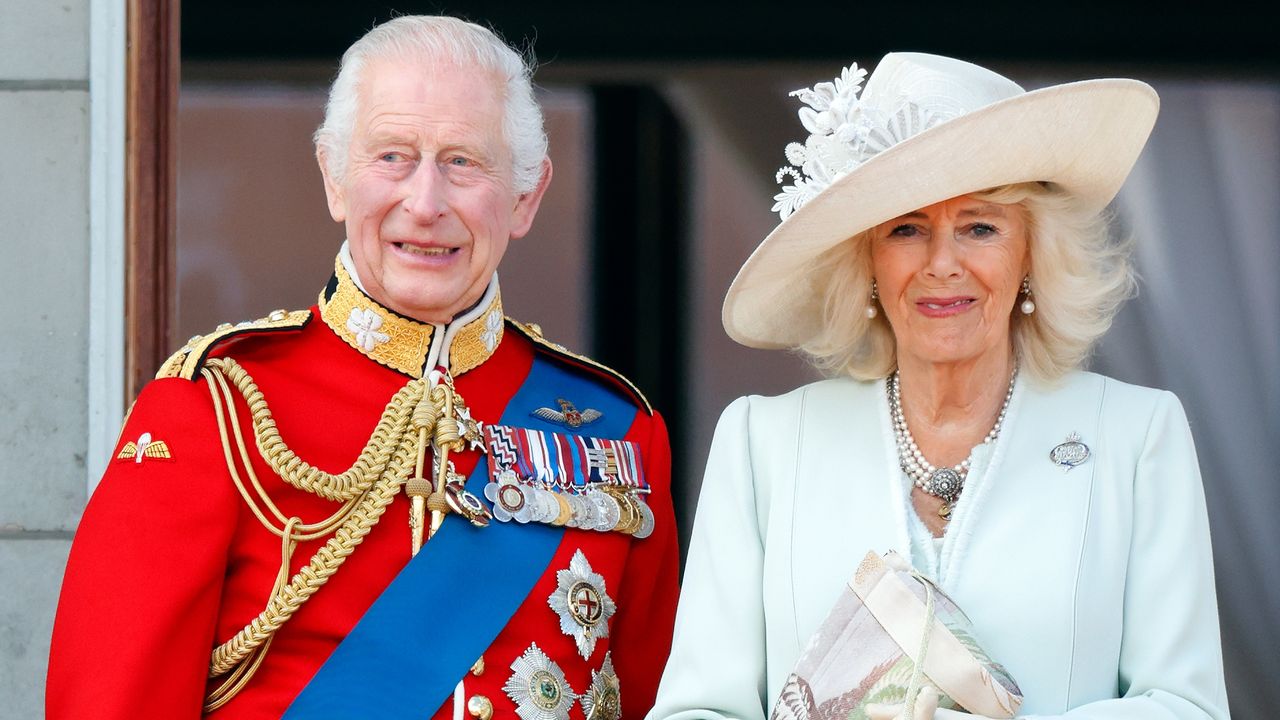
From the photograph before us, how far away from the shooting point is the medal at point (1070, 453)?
94.8 inches

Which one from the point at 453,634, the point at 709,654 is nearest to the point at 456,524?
the point at 453,634

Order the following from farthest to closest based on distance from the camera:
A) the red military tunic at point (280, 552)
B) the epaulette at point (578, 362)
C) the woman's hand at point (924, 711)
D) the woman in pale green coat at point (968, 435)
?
the epaulette at point (578, 362)
the red military tunic at point (280, 552)
the woman in pale green coat at point (968, 435)
the woman's hand at point (924, 711)

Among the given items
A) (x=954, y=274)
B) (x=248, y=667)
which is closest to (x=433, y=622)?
(x=248, y=667)

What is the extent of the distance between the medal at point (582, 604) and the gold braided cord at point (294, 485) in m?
0.29

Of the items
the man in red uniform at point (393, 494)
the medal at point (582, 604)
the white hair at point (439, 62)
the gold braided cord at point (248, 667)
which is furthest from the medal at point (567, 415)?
the gold braided cord at point (248, 667)

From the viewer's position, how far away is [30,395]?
3.15 metres

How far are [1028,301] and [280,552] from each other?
1076mm

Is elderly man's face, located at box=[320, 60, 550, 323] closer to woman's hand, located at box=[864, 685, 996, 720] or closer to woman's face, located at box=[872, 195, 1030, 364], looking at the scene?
woman's face, located at box=[872, 195, 1030, 364]

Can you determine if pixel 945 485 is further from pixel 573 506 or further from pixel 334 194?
pixel 334 194

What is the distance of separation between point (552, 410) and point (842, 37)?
103 inches

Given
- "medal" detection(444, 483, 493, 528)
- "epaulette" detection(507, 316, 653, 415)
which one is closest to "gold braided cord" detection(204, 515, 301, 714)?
"medal" detection(444, 483, 493, 528)

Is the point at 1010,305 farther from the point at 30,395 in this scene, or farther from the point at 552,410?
the point at 30,395

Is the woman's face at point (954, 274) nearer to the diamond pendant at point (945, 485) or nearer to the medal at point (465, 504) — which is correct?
the diamond pendant at point (945, 485)

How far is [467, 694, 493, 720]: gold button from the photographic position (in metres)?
2.53
